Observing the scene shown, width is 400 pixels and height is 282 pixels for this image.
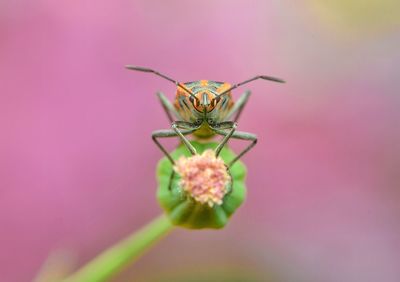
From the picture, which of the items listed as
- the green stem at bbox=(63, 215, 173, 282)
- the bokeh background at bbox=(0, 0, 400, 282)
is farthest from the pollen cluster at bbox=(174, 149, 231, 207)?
the bokeh background at bbox=(0, 0, 400, 282)

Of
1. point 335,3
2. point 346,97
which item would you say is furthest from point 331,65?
point 335,3

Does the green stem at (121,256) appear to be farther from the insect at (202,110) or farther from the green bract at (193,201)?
the insect at (202,110)

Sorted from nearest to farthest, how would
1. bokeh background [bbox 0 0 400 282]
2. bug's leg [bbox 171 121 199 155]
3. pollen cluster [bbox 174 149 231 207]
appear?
pollen cluster [bbox 174 149 231 207], bug's leg [bbox 171 121 199 155], bokeh background [bbox 0 0 400 282]

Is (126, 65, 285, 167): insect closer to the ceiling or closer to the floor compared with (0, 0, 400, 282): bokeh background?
closer to the floor

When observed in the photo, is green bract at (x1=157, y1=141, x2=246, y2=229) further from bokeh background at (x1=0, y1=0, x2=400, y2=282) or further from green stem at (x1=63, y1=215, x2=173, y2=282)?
bokeh background at (x1=0, y1=0, x2=400, y2=282)

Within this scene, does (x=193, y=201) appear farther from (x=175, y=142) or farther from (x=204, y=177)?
(x=175, y=142)
